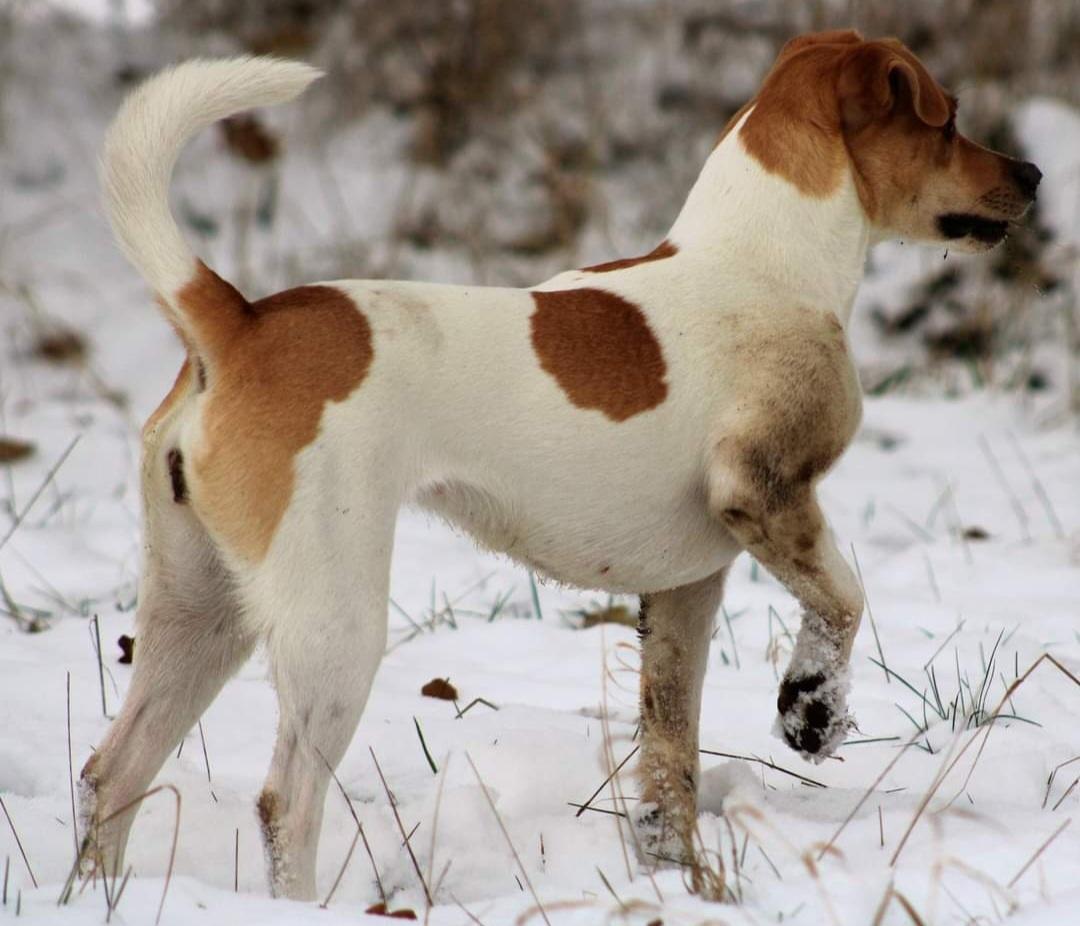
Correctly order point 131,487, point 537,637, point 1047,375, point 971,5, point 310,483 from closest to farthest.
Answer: point 310,483 < point 537,637 < point 131,487 < point 1047,375 < point 971,5

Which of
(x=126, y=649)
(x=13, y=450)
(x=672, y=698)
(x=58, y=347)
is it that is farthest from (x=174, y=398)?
(x=58, y=347)

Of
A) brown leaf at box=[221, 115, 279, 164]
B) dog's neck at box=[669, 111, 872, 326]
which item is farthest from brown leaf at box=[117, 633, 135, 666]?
brown leaf at box=[221, 115, 279, 164]

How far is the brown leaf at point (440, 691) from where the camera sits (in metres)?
3.55

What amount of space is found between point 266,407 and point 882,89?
4.21 ft

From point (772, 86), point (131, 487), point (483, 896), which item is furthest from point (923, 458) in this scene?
point (483, 896)

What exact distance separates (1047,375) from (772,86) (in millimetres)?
5064

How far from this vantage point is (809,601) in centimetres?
262

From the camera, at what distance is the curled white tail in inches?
95.3

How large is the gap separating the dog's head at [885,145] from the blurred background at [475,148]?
15.1 ft

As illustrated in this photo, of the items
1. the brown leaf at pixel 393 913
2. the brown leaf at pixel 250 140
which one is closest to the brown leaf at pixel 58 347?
the brown leaf at pixel 250 140

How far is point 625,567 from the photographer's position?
2.62 m

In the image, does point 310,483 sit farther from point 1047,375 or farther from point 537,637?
point 1047,375

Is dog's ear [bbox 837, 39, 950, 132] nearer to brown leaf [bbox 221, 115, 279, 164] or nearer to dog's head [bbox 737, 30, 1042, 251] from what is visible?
dog's head [bbox 737, 30, 1042, 251]

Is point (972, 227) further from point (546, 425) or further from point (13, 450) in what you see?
point (13, 450)
